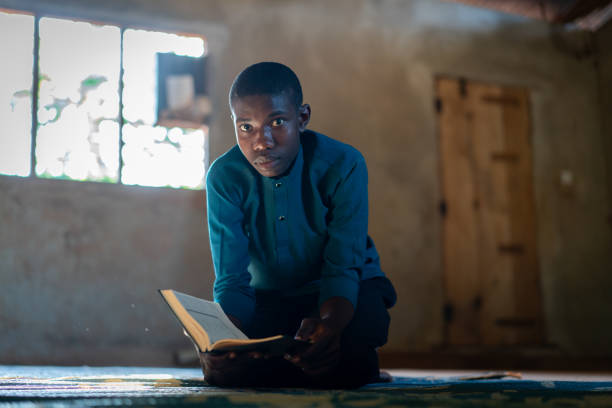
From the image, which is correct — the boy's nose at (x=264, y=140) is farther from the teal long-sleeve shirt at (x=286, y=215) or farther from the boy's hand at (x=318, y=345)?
the boy's hand at (x=318, y=345)

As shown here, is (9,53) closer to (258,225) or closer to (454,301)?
(258,225)

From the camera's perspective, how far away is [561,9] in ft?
18.8

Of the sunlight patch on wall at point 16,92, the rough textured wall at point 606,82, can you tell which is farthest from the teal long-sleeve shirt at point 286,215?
the rough textured wall at point 606,82

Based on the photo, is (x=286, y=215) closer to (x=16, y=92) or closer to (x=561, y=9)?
(x=16, y=92)

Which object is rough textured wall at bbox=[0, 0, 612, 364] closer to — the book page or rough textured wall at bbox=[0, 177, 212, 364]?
rough textured wall at bbox=[0, 177, 212, 364]

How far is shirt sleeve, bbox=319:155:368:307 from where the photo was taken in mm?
1377

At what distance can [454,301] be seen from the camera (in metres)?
5.11

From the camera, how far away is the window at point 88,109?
13.5 ft

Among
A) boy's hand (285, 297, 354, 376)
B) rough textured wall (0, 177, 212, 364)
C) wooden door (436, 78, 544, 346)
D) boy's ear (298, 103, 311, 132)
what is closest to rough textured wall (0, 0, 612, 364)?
rough textured wall (0, 177, 212, 364)

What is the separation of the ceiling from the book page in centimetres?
491

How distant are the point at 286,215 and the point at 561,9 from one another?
5.14 meters

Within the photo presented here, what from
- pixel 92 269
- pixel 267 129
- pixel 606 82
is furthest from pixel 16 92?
pixel 606 82

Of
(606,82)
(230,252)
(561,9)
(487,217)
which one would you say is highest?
(561,9)

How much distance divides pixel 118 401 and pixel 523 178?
517 centimetres
